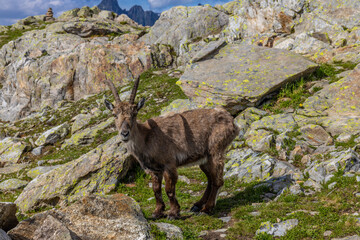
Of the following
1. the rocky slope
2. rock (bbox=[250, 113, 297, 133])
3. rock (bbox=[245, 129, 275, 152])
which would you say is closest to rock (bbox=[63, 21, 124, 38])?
the rocky slope

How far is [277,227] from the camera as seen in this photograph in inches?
313

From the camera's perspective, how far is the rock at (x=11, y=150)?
24.1 meters

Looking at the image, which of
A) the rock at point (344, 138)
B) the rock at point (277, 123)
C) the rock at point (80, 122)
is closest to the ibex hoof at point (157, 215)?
the rock at point (277, 123)

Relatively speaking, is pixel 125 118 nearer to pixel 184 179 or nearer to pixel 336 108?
pixel 184 179

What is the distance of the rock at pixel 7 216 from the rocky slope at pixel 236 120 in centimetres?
3

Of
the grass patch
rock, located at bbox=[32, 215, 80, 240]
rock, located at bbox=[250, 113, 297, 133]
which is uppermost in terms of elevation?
rock, located at bbox=[32, 215, 80, 240]

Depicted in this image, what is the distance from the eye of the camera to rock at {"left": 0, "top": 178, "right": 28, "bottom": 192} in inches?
725

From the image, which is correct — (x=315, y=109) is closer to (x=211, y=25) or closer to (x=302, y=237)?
(x=302, y=237)

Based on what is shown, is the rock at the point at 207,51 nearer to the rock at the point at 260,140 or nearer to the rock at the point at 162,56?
the rock at the point at 260,140

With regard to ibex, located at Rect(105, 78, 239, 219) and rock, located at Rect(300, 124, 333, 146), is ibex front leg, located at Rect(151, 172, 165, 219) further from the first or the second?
rock, located at Rect(300, 124, 333, 146)

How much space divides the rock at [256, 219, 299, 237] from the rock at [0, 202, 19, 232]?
6.30 meters

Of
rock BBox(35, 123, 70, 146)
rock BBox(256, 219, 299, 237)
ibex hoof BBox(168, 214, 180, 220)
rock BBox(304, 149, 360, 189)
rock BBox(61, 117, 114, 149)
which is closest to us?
rock BBox(256, 219, 299, 237)

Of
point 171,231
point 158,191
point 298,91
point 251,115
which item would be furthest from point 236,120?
point 171,231

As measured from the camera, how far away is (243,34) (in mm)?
34000
